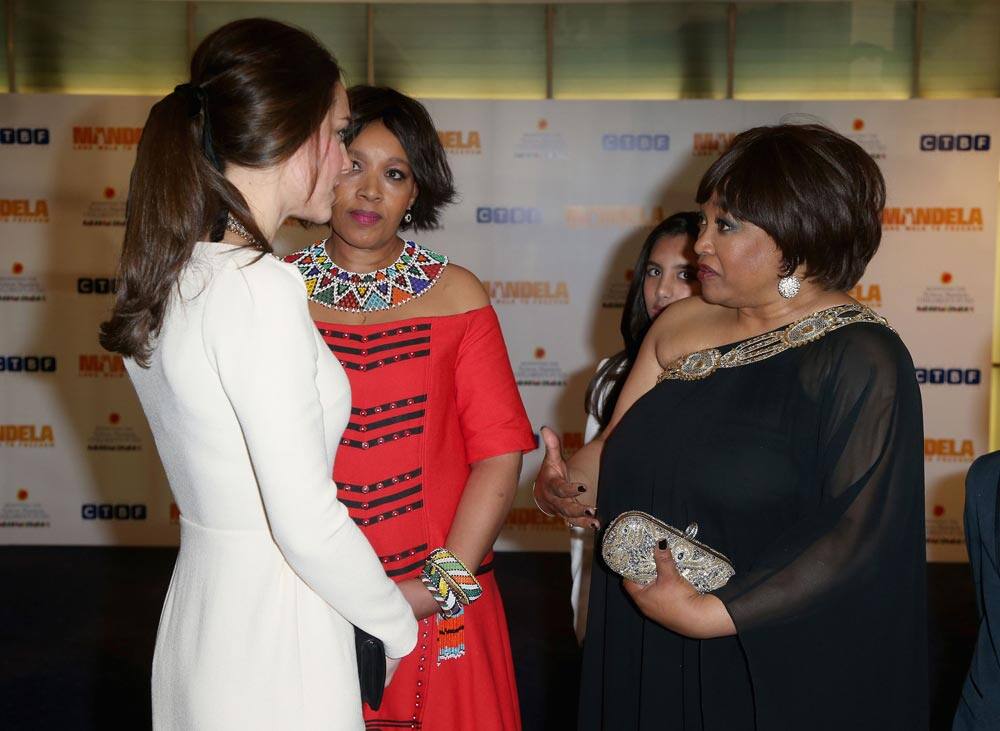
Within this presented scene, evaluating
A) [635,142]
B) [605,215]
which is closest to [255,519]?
[605,215]

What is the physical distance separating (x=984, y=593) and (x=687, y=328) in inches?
26.1

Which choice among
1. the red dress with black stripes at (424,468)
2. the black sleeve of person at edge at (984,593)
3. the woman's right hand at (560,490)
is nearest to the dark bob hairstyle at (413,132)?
the red dress with black stripes at (424,468)

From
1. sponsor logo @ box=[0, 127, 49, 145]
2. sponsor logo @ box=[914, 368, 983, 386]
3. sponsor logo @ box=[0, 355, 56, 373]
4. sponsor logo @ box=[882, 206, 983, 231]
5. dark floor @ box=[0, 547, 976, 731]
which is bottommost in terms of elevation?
dark floor @ box=[0, 547, 976, 731]

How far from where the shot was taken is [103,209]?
19.3 ft

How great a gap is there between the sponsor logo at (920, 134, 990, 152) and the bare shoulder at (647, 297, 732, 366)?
14.7 feet

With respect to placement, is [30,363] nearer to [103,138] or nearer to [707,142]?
[103,138]

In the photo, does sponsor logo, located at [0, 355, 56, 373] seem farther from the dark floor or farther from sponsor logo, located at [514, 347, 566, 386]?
sponsor logo, located at [514, 347, 566, 386]

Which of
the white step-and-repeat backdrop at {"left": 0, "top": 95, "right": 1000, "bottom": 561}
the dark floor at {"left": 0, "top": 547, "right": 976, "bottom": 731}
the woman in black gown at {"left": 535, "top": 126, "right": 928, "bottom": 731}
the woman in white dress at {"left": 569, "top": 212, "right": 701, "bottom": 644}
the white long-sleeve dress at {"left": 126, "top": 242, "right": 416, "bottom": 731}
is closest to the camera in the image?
the white long-sleeve dress at {"left": 126, "top": 242, "right": 416, "bottom": 731}

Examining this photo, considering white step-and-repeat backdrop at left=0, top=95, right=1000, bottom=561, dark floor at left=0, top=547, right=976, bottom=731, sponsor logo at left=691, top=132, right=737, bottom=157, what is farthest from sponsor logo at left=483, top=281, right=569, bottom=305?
dark floor at left=0, top=547, right=976, bottom=731

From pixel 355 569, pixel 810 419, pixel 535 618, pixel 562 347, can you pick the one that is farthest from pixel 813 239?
pixel 562 347

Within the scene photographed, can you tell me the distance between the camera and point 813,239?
1625 millimetres

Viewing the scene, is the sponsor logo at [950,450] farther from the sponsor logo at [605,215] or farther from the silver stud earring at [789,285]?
the silver stud earring at [789,285]

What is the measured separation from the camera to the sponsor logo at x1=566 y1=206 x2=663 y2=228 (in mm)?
5875

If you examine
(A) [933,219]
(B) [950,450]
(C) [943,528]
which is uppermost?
(A) [933,219]
